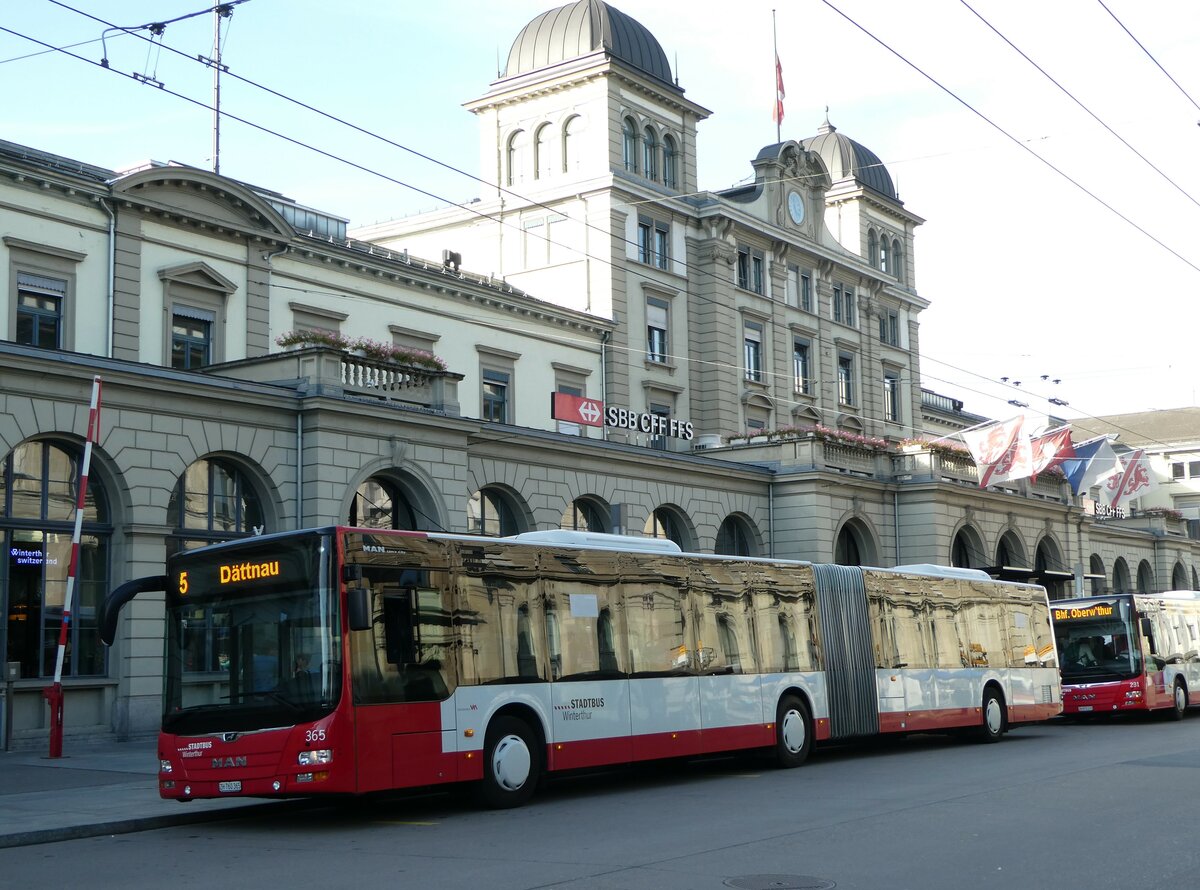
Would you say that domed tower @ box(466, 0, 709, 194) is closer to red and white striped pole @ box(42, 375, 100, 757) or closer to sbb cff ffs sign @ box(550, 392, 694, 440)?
sbb cff ffs sign @ box(550, 392, 694, 440)

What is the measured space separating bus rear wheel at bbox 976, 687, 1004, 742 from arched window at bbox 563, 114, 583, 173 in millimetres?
26209

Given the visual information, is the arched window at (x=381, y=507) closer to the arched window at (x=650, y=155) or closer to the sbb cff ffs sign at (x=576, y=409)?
the sbb cff ffs sign at (x=576, y=409)

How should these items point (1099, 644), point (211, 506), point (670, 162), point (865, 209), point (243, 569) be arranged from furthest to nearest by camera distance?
1. point (865, 209)
2. point (670, 162)
3. point (1099, 644)
4. point (211, 506)
5. point (243, 569)

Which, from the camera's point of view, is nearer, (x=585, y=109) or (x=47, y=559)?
(x=47, y=559)

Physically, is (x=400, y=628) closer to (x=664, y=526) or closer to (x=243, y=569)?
(x=243, y=569)

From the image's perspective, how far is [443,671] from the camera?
15.9 m

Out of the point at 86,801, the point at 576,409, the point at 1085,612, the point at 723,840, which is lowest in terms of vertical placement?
the point at 723,840

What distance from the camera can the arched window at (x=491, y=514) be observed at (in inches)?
1291

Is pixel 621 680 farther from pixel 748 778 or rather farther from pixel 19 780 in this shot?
pixel 19 780

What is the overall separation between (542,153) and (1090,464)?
20171 millimetres

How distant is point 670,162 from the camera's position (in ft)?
167

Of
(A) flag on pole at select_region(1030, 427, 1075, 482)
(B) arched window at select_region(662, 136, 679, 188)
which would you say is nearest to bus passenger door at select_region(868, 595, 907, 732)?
(A) flag on pole at select_region(1030, 427, 1075, 482)

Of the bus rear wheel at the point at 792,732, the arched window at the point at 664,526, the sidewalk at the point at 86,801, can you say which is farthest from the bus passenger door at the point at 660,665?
the arched window at the point at 664,526

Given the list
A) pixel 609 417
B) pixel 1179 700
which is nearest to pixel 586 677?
pixel 1179 700
